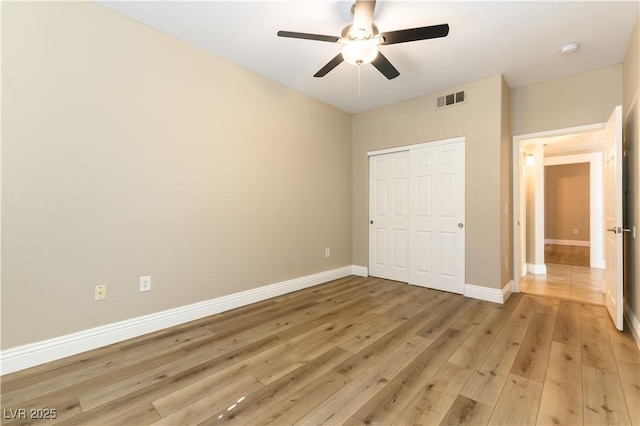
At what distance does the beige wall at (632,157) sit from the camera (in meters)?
2.41

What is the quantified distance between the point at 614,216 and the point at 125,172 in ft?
15.0

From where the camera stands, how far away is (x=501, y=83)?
11.0ft

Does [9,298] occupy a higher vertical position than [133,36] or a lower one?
lower

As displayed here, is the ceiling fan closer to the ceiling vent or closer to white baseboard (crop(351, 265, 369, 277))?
the ceiling vent

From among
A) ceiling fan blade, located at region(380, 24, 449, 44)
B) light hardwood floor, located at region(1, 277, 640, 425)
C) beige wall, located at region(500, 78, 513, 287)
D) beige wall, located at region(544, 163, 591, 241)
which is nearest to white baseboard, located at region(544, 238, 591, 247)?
beige wall, located at region(544, 163, 591, 241)

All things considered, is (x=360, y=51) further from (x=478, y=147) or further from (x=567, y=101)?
(x=567, y=101)

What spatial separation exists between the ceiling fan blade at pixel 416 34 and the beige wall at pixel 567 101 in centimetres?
252

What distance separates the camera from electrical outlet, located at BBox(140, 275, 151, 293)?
2.48m

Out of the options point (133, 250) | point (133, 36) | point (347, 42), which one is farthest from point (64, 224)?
point (347, 42)

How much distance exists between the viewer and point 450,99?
3709 millimetres

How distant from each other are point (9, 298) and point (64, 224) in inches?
22.3

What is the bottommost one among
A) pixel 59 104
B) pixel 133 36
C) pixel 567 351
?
pixel 567 351

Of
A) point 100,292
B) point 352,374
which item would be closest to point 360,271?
point 352,374

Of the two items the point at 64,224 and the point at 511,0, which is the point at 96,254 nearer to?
the point at 64,224
